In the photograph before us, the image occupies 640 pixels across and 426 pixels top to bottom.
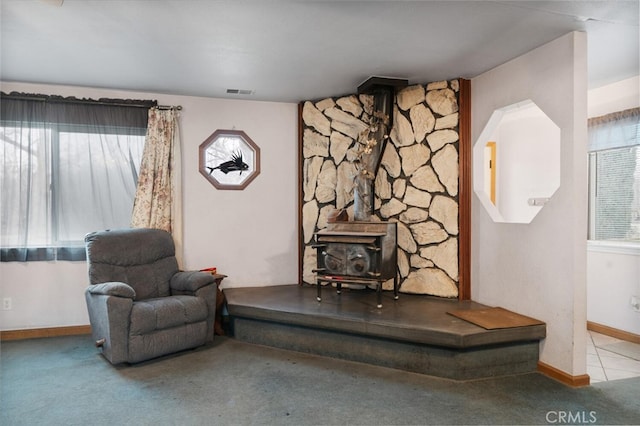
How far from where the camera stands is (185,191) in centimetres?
432

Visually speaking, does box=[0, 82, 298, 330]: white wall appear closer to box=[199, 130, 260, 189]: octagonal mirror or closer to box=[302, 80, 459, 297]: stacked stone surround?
box=[199, 130, 260, 189]: octagonal mirror

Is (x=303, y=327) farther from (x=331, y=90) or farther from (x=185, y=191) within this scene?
(x=331, y=90)

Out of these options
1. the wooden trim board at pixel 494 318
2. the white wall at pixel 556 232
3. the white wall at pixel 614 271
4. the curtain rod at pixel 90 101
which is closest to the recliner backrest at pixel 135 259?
the curtain rod at pixel 90 101

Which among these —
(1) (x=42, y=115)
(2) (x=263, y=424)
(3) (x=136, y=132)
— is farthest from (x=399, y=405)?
(1) (x=42, y=115)

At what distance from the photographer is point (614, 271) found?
3.78 meters

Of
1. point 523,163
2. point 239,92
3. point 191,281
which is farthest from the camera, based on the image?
point 523,163

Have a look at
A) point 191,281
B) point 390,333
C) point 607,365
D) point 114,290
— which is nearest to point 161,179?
point 191,281

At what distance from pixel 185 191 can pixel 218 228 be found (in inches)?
20.4

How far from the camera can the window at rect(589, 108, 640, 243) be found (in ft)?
12.2

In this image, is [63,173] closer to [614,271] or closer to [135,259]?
[135,259]

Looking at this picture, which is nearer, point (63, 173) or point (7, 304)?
point (7, 304)

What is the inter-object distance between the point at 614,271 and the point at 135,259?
439 centimetres

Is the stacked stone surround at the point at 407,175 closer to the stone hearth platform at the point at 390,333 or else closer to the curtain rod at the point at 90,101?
the stone hearth platform at the point at 390,333

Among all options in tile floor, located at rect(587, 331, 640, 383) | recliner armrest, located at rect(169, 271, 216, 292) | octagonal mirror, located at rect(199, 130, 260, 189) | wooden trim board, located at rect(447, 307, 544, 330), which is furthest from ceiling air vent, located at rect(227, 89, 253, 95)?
tile floor, located at rect(587, 331, 640, 383)
